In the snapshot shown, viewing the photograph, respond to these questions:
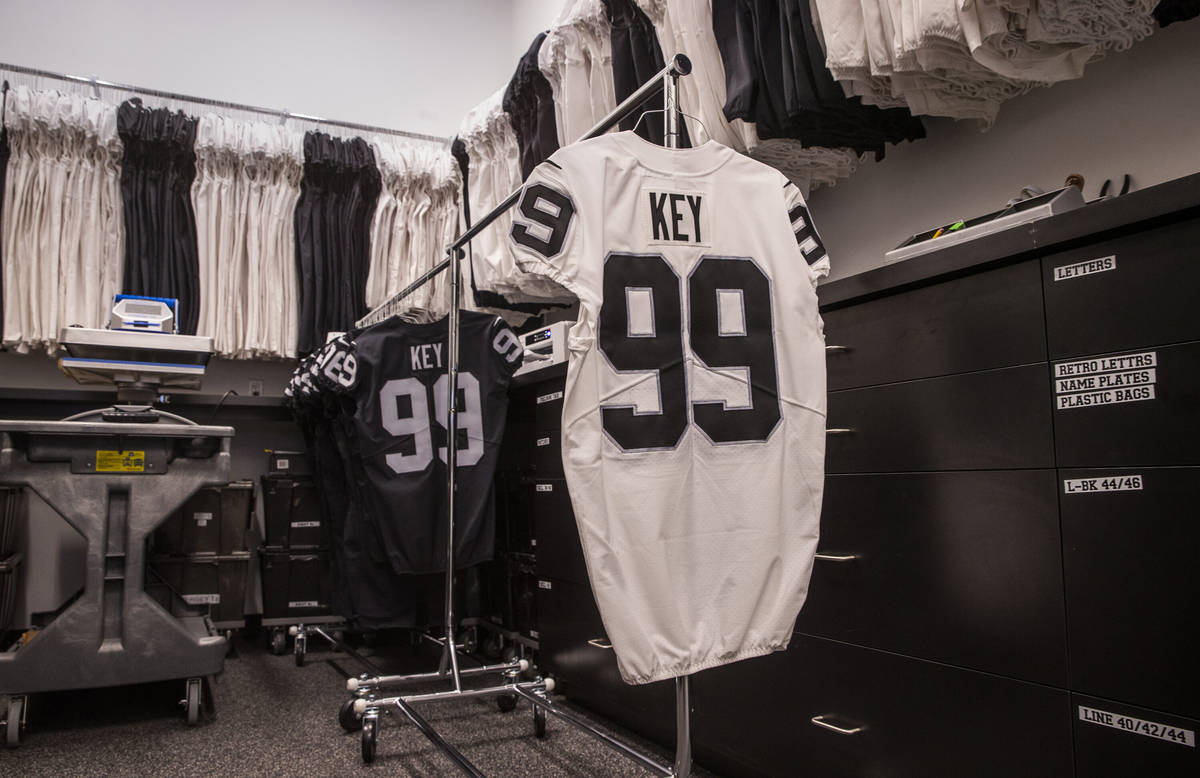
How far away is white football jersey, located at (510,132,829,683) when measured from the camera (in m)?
1.30

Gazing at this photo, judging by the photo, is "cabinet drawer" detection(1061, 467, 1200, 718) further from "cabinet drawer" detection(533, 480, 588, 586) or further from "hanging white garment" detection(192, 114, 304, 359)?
"hanging white garment" detection(192, 114, 304, 359)

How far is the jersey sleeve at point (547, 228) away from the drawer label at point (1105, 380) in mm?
855

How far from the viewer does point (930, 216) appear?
221cm

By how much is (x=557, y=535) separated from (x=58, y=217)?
2935 millimetres

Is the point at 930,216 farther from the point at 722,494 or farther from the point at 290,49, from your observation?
the point at 290,49

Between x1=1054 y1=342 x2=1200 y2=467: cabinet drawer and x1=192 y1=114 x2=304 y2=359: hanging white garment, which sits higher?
x1=192 y1=114 x2=304 y2=359: hanging white garment

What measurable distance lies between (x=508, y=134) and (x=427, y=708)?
7.67 feet

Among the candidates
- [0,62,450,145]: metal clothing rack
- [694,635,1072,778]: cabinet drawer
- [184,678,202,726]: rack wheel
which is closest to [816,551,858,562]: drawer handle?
[694,635,1072,778]: cabinet drawer

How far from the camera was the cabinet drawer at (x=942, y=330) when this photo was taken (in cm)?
137

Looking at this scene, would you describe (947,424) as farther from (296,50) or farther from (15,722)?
(296,50)

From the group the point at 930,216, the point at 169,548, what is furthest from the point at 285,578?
the point at 930,216

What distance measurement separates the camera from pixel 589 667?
2475 millimetres

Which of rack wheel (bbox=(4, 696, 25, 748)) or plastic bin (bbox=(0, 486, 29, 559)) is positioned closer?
rack wheel (bbox=(4, 696, 25, 748))

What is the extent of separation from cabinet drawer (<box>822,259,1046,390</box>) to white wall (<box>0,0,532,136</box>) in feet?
12.8
